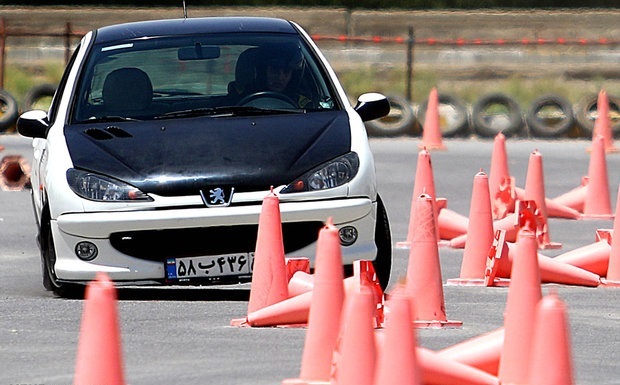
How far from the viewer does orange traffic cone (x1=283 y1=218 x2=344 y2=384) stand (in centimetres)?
700

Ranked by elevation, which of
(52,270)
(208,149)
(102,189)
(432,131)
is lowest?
(52,270)

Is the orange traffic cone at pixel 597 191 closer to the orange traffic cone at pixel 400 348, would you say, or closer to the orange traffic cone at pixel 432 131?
the orange traffic cone at pixel 432 131

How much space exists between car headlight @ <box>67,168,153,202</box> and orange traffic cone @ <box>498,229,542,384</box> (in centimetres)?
310

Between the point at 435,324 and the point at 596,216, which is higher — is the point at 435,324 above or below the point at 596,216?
below

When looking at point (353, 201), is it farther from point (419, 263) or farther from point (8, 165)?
point (8, 165)

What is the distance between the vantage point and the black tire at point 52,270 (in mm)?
10102

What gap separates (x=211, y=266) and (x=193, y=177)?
0.48 metres

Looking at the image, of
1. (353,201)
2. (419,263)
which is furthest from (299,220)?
(419,263)

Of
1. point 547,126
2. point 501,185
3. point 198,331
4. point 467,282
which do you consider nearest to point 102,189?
point 198,331

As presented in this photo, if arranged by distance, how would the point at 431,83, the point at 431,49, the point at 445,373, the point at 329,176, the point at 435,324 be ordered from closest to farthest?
the point at 445,373 < the point at 435,324 < the point at 329,176 < the point at 431,83 < the point at 431,49

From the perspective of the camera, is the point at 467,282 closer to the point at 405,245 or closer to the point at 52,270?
the point at 405,245

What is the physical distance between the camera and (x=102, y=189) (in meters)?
9.80

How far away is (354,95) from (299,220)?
2432 centimetres

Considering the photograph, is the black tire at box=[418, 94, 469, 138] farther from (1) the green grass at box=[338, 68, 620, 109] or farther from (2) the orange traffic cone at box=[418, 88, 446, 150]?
(1) the green grass at box=[338, 68, 620, 109]
